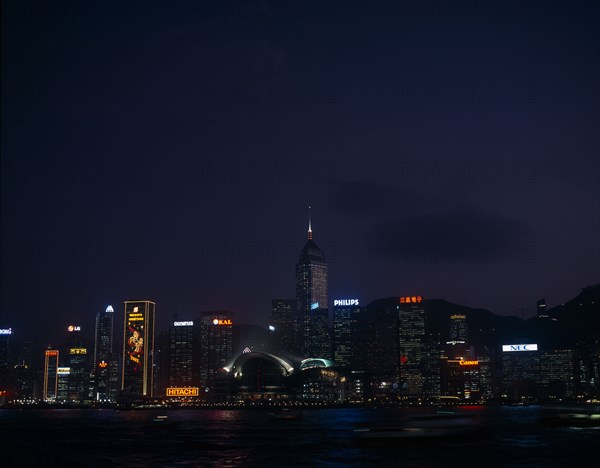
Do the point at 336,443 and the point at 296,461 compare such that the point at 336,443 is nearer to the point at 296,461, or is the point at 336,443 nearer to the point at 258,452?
the point at 258,452

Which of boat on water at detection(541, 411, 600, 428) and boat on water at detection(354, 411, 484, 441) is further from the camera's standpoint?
boat on water at detection(541, 411, 600, 428)

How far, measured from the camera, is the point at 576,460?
61875 mm

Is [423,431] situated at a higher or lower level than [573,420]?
higher

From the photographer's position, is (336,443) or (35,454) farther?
(336,443)

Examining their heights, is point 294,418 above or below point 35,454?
below

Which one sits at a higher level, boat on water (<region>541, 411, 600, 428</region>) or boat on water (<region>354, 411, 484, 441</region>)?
boat on water (<region>354, 411, 484, 441</region>)

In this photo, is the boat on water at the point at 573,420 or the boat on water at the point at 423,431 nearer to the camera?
the boat on water at the point at 423,431

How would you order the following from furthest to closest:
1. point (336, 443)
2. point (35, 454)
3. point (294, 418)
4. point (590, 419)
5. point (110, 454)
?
1. point (294, 418)
2. point (590, 419)
3. point (336, 443)
4. point (110, 454)
5. point (35, 454)

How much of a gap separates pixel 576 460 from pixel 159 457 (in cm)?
4096

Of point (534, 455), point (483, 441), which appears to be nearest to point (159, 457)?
point (534, 455)

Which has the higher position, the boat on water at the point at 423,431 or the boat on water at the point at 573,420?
the boat on water at the point at 423,431

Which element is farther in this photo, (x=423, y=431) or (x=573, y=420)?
(x=573, y=420)

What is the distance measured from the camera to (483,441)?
87750 millimetres

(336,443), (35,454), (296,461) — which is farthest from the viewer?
(336,443)
